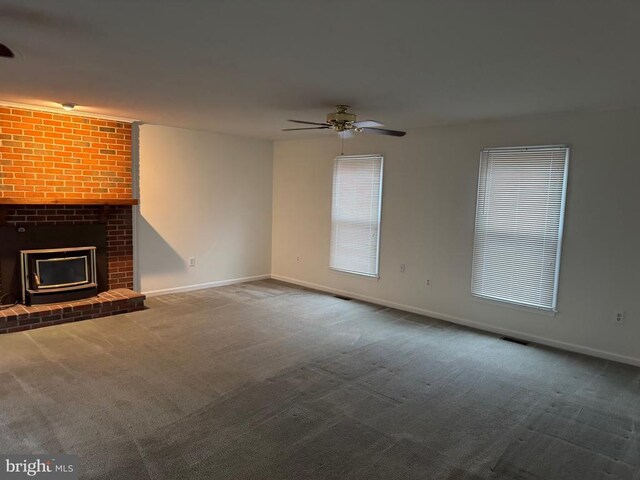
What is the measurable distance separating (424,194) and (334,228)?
1489mm

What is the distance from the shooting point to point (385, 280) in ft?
18.2

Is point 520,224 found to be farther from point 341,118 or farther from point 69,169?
point 69,169

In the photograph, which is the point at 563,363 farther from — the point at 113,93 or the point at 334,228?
the point at 113,93

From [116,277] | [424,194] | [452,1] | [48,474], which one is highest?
[452,1]

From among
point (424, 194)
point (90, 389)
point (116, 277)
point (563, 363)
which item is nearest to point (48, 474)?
point (90, 389)

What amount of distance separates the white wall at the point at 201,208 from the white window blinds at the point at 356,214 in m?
1.36

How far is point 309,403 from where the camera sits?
2.93 m

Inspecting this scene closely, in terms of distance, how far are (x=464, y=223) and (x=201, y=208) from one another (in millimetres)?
3509

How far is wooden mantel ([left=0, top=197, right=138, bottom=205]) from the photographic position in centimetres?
421

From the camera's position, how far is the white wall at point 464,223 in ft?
12.5

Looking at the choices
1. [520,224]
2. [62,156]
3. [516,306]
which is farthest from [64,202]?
[516,306]

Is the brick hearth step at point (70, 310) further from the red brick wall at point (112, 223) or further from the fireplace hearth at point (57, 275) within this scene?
the red brick wall at point (112, 223)

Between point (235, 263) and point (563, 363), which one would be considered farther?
point (235, 263)

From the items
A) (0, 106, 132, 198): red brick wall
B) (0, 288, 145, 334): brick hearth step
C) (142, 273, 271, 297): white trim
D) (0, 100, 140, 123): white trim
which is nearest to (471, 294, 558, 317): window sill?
(142, 273, 271, 297): white trim
